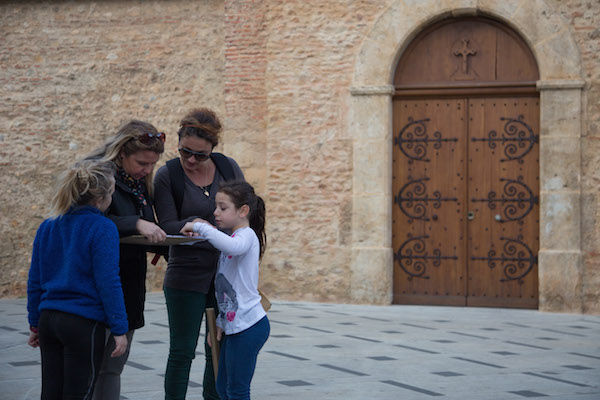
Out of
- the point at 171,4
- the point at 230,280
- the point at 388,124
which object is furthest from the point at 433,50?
the point at 230,280

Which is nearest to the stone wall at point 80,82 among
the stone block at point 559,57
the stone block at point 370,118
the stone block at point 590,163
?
the stone block at point 370,118

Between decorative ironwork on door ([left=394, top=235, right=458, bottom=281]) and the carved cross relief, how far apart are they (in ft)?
6.44

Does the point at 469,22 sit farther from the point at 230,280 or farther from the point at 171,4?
the point at 230,280

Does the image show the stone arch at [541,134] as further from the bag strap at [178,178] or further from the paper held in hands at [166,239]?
the paper held in hands at [166,239]

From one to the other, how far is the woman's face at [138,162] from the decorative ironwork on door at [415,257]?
22.1ft

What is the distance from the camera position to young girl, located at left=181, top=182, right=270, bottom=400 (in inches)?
127

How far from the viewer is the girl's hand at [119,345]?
2969 millimetres

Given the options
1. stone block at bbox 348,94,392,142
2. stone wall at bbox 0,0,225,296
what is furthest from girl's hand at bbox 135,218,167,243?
stone wall at bbox 0,0,225,296

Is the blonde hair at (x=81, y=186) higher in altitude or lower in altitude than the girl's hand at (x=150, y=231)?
higher

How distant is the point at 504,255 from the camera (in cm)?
946

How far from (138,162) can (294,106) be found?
22.1 feet

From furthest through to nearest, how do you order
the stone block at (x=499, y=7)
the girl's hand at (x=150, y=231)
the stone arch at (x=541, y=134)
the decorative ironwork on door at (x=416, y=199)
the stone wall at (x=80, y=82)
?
the stone wall at (x=80, y=82), the decorative ironwork on door at (x=416, y=199), the stone block at (x=499, y=7), the stone arch at (x=541, y=134), the girl's hand at (x=150, y=231)

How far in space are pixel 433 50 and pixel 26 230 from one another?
18.9ft

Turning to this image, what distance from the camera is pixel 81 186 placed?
291cm
